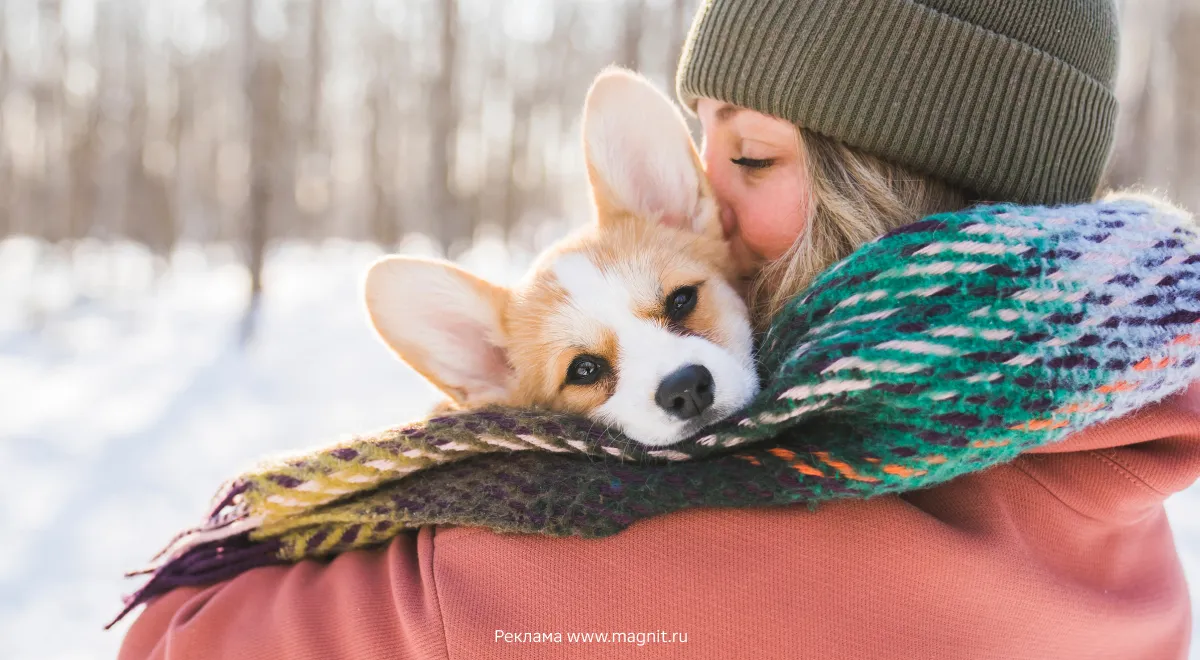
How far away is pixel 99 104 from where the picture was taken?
62.0ft

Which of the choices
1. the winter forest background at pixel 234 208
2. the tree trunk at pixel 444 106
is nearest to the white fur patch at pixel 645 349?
the winter forest background at pixel 234 208

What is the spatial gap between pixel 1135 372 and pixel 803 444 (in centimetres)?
49

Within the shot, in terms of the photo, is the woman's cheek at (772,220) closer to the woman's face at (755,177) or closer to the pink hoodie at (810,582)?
the woman's face at (755,177)

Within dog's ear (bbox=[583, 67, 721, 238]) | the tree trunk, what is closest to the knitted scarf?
dog's ear (bbox=[583, 67, 721, 238])

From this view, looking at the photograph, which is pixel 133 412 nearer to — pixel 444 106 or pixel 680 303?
pixel 444 106

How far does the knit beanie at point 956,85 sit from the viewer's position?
5.14 ft

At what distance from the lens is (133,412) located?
7.55 meters

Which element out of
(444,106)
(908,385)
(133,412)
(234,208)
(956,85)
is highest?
(956,85)

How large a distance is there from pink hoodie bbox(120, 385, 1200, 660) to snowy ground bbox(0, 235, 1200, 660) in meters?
2.98

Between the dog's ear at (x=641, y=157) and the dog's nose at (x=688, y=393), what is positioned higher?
the dog's ear at (x=641, y=157)

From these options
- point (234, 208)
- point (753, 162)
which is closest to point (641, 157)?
point (753, 162)

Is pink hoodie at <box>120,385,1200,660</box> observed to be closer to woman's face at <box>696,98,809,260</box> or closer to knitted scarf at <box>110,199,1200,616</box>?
knitted scarf at <box>110,199,1200,616</box>

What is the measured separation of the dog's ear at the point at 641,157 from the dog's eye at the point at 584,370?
494mm

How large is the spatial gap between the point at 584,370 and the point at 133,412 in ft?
23.5
